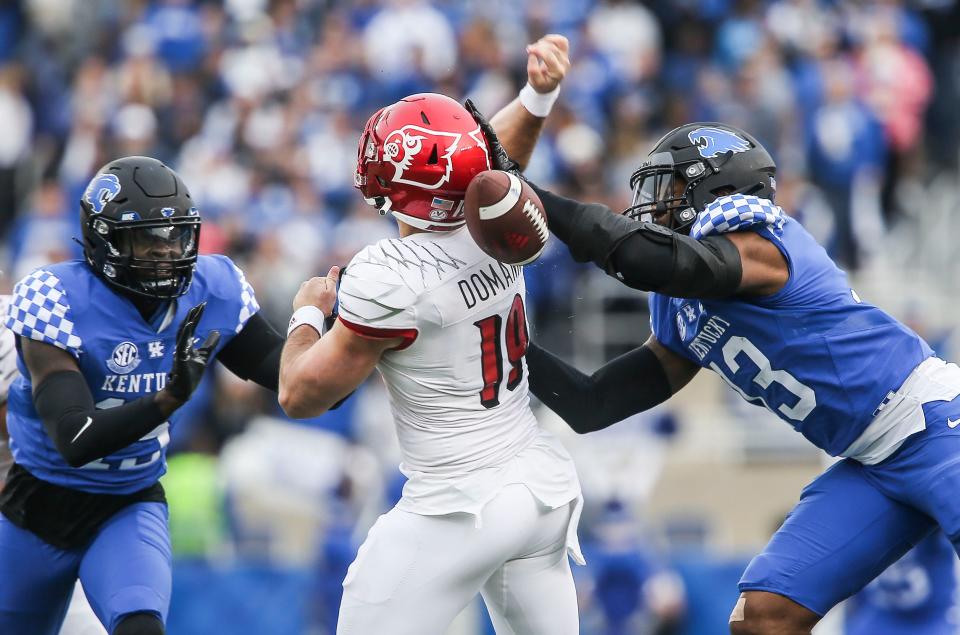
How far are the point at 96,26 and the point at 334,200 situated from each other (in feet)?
10.9

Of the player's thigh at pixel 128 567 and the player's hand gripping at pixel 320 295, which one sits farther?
the player's thigh at pixel 128 567

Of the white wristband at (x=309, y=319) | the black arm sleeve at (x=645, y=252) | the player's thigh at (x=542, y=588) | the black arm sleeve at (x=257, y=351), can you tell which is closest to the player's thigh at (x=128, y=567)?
the black arm sleeve at (x=257, y=351)

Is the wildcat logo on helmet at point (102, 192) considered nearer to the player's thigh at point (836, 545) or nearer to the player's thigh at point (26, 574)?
the player's thigh at point (26, 574)

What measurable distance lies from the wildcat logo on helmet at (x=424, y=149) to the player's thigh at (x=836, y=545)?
1.61 m

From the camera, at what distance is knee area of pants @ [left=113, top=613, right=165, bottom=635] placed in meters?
4.50

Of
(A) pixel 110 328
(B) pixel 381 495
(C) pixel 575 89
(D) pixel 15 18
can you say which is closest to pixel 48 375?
(A) pixel 110 328

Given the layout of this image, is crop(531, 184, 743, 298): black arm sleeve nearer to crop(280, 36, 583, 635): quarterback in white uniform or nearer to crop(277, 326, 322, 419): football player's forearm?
crop(280, 36, 583, 635): quarterback in white uniform

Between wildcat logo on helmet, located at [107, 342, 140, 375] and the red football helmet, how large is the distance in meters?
1.08

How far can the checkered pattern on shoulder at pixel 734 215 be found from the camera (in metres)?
4.38

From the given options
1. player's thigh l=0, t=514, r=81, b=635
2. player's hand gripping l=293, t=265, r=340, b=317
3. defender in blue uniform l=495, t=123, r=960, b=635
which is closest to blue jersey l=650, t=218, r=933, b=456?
defender in blue uniform l=495, t=123, r=960, b=635

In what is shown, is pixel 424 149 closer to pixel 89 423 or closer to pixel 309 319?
pixel 309 319

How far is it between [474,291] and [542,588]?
95 centimetres

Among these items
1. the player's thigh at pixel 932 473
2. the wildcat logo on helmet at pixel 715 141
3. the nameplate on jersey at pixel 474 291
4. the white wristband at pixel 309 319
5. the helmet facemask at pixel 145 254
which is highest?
the wildcat logo on helmet at pixel 715 141

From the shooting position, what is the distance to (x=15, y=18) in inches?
532
